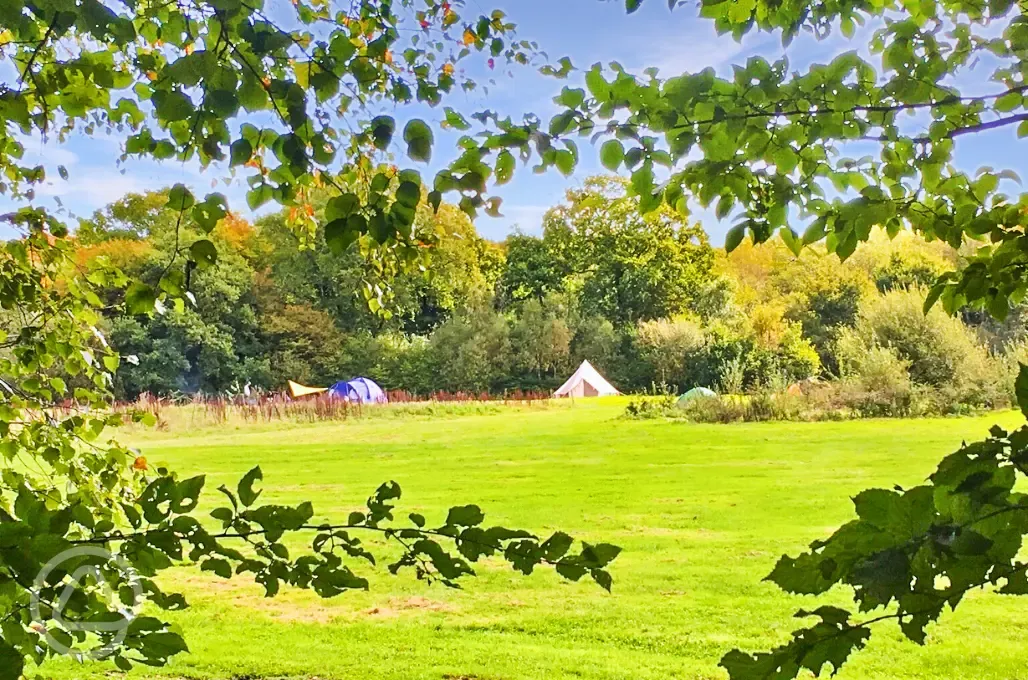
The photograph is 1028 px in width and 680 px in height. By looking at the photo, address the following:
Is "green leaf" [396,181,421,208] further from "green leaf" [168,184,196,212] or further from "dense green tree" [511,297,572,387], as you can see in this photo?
"dense green tree" [511,297,572,387]

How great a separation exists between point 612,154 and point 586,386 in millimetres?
7158

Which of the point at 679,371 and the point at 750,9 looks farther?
the point at 679,371

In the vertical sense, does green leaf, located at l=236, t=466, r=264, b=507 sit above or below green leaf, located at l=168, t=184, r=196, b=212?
below

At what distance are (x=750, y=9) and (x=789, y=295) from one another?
7.96 meters

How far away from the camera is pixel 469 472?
4758mm

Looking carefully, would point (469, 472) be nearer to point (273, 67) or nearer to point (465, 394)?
point (465, 394)

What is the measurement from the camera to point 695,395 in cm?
678

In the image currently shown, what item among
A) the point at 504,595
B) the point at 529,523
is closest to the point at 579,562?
the point at 504,595

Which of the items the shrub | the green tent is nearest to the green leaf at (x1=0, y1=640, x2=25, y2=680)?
the green tent

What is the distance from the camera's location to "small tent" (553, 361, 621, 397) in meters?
7.48

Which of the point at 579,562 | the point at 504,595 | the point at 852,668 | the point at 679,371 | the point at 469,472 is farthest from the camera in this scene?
the point at 679,371

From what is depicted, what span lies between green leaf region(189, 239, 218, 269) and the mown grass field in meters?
1.66

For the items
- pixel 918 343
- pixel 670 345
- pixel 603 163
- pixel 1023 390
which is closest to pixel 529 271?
pixel 670 345

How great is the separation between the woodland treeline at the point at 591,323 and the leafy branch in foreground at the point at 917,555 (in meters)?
3.67
